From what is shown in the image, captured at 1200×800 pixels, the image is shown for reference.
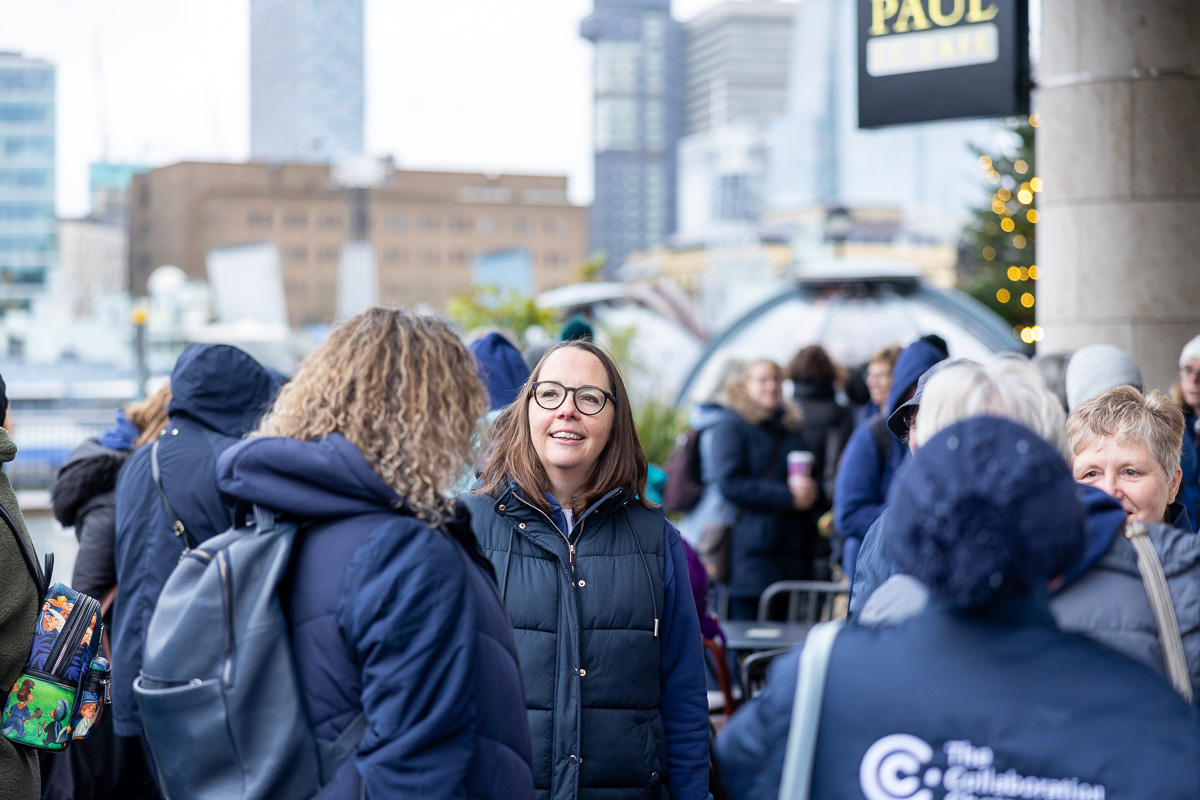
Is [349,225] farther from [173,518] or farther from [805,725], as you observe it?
[805,725]

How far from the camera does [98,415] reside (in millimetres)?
31922

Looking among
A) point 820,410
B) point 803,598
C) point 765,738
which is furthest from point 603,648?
point 820,410

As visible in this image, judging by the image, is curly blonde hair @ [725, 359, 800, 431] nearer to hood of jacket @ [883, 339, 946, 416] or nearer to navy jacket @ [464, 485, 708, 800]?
hood of jacket @ [883, 339, 946, 416]

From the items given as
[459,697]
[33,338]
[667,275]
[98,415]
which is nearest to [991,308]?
[459,697]

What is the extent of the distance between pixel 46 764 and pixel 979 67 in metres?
5.25

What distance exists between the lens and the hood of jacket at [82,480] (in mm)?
4699

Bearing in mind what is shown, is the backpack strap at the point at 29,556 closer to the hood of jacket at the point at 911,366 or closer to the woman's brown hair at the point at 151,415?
the woman's brown hair at the point at 151,415

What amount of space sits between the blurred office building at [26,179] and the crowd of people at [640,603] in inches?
3738

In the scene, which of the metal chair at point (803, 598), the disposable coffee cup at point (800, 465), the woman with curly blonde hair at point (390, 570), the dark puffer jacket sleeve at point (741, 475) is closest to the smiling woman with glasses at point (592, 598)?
the woman with curly blonde hair at point (390, 570)

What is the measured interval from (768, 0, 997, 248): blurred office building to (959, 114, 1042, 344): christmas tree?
11919 centimetres

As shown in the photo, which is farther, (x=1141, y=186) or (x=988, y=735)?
(x=1141, y=186)

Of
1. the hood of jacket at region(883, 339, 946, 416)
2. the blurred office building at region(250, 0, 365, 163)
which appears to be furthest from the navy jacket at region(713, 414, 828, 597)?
the blurred office building at region(250, 0, 365, 163)

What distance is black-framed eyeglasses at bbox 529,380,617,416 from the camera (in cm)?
310

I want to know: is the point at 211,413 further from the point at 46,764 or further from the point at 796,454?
the point at 796,454
